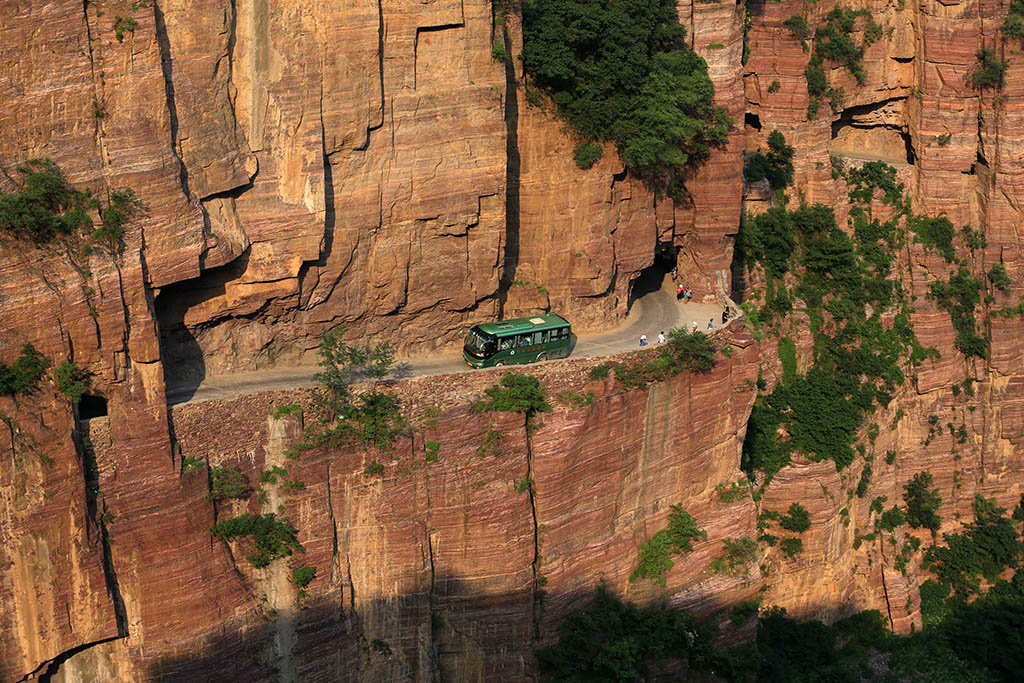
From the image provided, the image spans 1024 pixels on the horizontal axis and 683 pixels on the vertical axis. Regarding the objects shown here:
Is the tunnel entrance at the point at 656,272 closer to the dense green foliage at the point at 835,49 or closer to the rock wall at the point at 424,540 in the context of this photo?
the rock wall at the point at 424,540

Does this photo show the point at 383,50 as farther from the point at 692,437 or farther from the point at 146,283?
the point at 692,437

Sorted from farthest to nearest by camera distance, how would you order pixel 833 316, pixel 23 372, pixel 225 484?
pixel 833 316 < pixel 225 484 < pixel 23 372

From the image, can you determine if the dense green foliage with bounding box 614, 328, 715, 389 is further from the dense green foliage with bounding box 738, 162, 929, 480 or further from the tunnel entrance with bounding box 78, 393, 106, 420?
the tunnel entrance with bounding box 78, 393, 106, 420

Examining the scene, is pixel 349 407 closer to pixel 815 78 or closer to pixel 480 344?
pixel 480 344

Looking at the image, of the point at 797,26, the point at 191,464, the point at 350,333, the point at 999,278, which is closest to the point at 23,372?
the point at 191,464

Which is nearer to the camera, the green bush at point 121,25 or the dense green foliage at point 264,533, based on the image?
the green bush at point 121,25

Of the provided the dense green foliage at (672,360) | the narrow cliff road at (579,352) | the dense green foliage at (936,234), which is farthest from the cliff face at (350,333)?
the dense green foliage at (936,234)

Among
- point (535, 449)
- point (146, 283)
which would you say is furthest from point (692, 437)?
point (146, 283)
